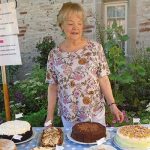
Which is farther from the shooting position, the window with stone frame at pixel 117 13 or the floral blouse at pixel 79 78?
the window with stone frame at pixel 117 13

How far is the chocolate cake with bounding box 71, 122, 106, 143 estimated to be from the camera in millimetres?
1926

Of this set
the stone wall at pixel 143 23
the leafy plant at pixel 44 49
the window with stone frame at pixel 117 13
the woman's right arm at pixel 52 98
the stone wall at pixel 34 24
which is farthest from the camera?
the stone wall at pixel 34 24

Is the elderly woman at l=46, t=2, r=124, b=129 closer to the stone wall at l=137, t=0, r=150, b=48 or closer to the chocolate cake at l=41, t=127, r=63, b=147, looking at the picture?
the chocolate cake at l=41, t=127, r=63, b=147

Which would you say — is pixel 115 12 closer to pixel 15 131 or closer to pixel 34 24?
pixel 34 24

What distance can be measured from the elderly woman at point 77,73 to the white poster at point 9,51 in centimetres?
40

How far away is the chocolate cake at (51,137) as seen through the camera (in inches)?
74.6

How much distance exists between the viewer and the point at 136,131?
193cm

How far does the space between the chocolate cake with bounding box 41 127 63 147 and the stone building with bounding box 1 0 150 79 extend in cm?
434

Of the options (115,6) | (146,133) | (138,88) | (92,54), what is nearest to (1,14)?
(92,54)

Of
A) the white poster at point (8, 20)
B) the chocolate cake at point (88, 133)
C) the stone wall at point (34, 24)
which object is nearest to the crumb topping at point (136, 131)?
the chocolate cake at point (88, 133)

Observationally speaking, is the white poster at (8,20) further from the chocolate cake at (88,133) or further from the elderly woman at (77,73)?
the chocolate cake at (88,133)

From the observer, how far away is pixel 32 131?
83.4 inches

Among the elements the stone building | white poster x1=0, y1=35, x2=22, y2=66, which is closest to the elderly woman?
white poster x1=0, y1=35, x2=22, y2=66

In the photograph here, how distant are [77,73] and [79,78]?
0.04 meters
